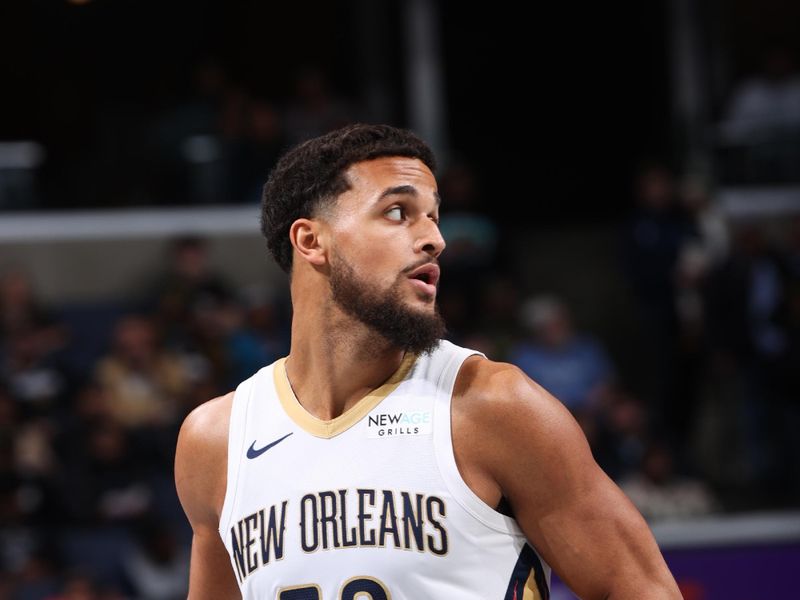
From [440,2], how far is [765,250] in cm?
586

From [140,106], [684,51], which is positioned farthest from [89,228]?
[684,51]

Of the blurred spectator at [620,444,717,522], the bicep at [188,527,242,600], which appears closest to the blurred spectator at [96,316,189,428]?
the blurred spectator at [620,444,717,522]

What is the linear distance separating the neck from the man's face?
2.1 inches

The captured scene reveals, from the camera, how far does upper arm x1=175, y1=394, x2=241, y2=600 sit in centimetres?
327

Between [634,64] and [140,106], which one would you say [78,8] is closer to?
[140,106]

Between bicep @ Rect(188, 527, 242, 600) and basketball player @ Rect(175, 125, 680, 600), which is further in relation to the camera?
bicep @ Rect(188, 527, 242, 600)

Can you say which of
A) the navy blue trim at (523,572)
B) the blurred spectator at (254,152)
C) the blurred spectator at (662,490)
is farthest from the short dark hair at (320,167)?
the blurred spectator at (254,152)

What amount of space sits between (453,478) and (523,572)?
0.90 ft

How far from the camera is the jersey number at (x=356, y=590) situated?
9.48 ft

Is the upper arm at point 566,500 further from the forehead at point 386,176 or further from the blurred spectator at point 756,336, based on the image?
the blurred spectator at point 756,336

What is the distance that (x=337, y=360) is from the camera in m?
3.18

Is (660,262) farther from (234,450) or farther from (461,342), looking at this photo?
(234,450)

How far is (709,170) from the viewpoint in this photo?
12.8 metres

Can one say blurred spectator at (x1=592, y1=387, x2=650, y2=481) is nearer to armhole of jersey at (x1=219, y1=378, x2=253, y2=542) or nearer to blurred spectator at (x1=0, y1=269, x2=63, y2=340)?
blurred spectator at (x1=0, y1=269, x2=63, y2=340)
